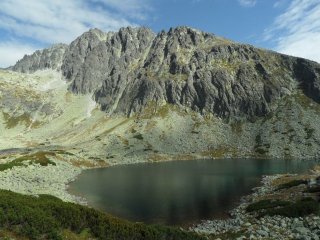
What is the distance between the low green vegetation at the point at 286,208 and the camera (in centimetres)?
4112

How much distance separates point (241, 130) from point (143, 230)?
158831 mm

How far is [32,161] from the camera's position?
318ft

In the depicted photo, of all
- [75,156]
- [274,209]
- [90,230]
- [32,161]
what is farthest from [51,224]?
[75,156]

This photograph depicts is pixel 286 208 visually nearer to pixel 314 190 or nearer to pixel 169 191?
pixel 314 190

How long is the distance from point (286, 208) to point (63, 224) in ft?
94.5

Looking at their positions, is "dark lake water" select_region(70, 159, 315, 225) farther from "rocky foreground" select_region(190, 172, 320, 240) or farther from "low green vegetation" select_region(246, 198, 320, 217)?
Answer: "low green vegetation" select_region(246, 198, 320, 217)

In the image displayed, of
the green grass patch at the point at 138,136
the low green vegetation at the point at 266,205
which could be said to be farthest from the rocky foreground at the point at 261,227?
the green grass patch at the point at 138,136

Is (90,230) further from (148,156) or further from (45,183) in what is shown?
(148,156)

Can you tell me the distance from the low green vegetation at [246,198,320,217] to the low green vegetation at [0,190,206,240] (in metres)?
17.7

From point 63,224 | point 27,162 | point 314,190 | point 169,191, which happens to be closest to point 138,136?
point 27,162

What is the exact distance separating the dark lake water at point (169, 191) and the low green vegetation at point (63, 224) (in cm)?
2093

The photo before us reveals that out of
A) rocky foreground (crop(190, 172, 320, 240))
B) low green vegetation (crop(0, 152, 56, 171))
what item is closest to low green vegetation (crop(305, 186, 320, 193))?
rocky foreground (crop(190, 172, 320, 240))

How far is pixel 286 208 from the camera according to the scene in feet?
143

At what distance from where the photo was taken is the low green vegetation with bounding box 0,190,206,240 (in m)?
23.2
